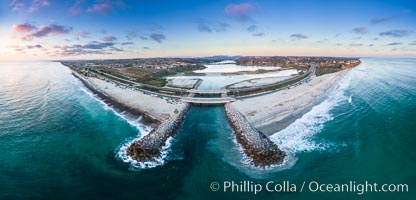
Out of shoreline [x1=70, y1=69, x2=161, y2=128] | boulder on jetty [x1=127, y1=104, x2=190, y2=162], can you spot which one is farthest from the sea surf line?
shoreline [x1=70, y1=69, x2=161, y2=128]

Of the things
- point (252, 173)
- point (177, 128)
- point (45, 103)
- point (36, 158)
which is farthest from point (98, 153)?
point (45, 103)

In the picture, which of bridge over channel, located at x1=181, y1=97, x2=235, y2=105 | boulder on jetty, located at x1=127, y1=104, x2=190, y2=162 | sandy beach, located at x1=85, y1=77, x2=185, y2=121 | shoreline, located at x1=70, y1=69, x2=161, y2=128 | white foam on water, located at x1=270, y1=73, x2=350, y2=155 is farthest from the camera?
bridge over channel, located at x1=181, y1=97, x2=235, y2=105

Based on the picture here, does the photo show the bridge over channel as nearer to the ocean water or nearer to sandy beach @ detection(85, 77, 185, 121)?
sandy beach @ detection(85, 77, 185, 121)

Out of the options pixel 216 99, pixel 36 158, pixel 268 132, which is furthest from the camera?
pixel 216 99

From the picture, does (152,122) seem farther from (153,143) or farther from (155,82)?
(155,82)

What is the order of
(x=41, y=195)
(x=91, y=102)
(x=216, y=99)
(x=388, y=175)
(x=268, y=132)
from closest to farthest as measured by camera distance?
1. (x=41, y=195)
2. (x=388, y=175)
3. (x=268, y=132)
4. (x=216, y=99)
5. (x=91, y=102)

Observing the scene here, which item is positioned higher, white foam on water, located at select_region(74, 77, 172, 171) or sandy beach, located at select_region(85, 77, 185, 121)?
sandy beach, located at select_region(85, 77, 185, 121)

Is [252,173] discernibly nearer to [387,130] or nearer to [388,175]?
[388,175]

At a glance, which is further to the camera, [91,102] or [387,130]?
[91,102]
